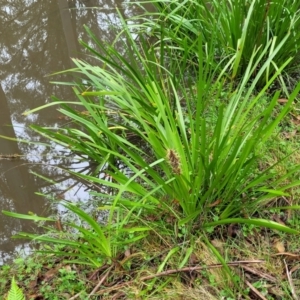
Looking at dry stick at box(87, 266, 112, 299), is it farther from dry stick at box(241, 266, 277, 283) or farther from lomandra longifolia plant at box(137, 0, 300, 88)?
lomandra longifolia plant at box(137, 0, 300, 88)

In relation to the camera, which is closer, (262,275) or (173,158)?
(173,158)

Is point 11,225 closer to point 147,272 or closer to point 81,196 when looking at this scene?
point 81,196

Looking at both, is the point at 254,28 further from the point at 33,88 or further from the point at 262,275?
the point at 33,88

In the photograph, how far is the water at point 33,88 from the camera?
7.09 feet

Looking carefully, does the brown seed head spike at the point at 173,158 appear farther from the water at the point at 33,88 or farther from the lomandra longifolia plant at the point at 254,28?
the lomandra longifolia plant at the point at 254,28

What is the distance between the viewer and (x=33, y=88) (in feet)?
9.62

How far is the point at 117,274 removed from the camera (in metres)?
1.62

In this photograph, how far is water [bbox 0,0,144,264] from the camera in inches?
85.0

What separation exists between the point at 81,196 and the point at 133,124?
457 mm

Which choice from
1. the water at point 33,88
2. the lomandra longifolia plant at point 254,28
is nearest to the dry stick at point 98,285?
the water at point 33,88

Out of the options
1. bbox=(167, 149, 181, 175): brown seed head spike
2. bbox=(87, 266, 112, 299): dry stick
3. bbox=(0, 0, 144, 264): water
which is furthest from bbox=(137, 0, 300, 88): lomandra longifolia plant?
bbox=(87, 266, 112, 299): dry stick

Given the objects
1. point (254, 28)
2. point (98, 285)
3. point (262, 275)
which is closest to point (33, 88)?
point (254, 28)

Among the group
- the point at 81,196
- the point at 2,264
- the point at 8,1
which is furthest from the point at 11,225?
the point at 8,1

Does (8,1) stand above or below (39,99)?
above
